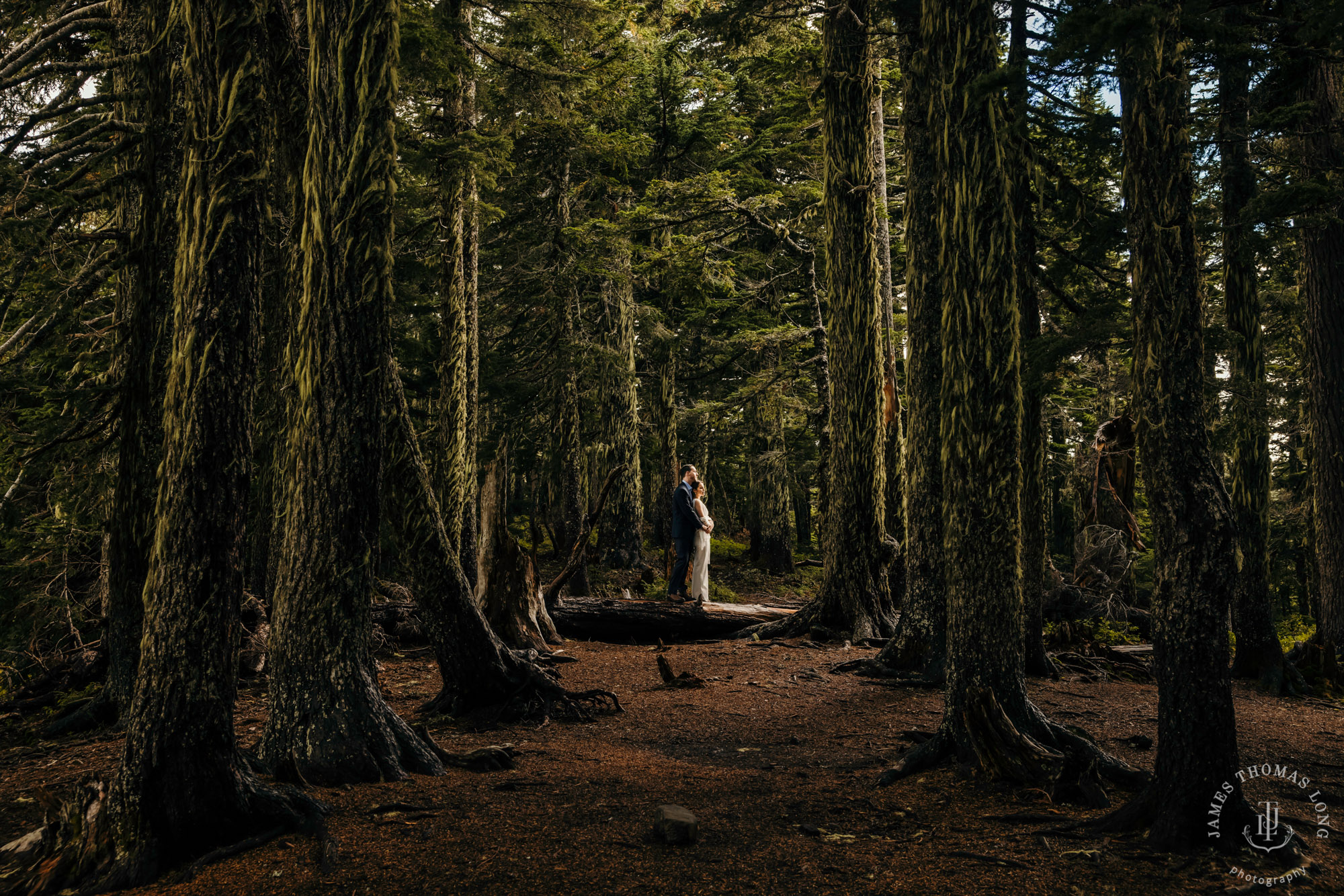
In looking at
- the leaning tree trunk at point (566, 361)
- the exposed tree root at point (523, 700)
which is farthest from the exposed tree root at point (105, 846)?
the leaning tree trunk at point (566, 361)

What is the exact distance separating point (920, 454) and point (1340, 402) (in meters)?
6.53

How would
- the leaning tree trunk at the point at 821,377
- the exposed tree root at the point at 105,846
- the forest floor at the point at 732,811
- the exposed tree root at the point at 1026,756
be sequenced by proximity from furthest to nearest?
1. the leaning tree trunk at the point at 821,377
2. the exposed tree root at the point at 1026,756
3. the forest floor at the point at 732,811
4. the exposed tree root at the point at 105,846

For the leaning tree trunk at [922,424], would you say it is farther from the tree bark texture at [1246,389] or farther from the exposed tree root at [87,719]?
the exposed tree root at [87,719]

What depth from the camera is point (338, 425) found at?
5.43m

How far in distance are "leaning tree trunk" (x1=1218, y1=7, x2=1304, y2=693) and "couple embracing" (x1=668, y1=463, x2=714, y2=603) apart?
7.34m

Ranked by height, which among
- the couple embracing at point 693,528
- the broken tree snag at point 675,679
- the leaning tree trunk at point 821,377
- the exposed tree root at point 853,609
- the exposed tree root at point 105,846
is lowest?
the broken tree snag at point 675,679

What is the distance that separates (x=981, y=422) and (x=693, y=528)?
7709 mm

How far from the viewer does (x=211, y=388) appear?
4.22m

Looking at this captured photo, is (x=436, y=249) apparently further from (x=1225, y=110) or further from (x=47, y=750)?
(x=1225, y=110)

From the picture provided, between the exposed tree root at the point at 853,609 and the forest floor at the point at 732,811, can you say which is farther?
the exposed tree root at the point at 853,609

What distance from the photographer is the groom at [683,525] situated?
1295 cm

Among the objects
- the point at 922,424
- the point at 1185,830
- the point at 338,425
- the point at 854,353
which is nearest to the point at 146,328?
the point at 338,425

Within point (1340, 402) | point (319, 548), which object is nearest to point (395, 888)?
point (319, 548)

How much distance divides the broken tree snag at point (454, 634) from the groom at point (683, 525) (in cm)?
520
